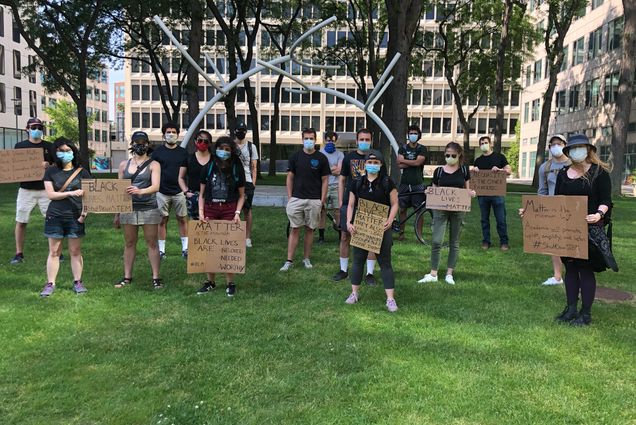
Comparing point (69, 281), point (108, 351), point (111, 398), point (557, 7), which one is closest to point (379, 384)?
point (111, 398)

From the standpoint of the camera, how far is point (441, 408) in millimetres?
3543

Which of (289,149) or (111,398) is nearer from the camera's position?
(111,398)

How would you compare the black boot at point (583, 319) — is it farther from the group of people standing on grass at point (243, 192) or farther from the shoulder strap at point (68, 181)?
the shoulder strap at point (68, 181)

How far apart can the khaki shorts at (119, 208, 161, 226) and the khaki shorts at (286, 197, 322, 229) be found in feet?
6.17

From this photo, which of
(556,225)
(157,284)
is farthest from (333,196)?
(556,225)

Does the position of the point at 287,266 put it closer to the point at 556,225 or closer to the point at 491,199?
the point at 556,225

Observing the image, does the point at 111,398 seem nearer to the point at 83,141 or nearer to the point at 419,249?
the point at 419,249

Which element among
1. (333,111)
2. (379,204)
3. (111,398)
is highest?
(333,111)

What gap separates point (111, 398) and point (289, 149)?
64.9 m

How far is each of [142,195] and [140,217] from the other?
28 centimetres

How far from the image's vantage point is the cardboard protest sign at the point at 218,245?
613 centimetres

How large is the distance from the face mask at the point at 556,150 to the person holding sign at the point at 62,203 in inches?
237

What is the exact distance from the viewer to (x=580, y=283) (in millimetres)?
5312

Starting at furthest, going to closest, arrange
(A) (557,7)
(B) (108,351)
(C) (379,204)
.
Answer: (A) (557,7), (C) (379,204), (B) (108,351)
